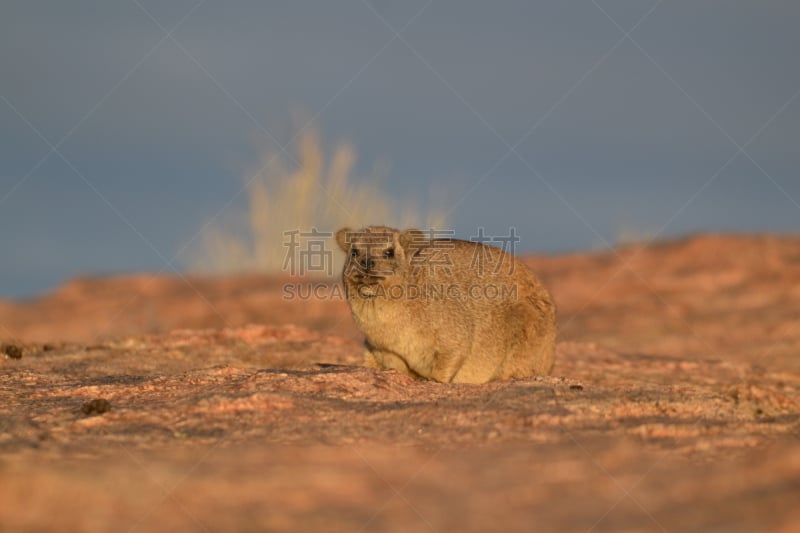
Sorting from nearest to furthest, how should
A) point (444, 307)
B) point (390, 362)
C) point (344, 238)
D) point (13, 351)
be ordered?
1. point (390, 362)
2. point (444, 307)
3. point (344, 238)
4. point (13, 351)

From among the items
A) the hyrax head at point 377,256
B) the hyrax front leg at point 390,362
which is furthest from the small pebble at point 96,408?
the hyrax front leg at point 390,362

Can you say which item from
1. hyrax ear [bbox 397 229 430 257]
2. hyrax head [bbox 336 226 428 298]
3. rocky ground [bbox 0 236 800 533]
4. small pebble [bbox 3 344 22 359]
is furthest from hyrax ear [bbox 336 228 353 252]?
small pebble [bbox 3 344 22 359]

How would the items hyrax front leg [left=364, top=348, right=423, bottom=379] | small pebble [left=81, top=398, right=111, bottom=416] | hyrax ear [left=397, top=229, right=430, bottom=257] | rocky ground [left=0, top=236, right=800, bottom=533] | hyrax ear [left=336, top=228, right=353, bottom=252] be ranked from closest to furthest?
1. rocky ground [left=0, top=236, right=800, bottom=533]
2. small pebble [left=81, top=398, right=111, bottom=416]
3. hyrax front leg [left=364, top=348, right=423, bottom=379]
4. hyrax ear [left=397, top=229, right=430, bottom=257]
5. hyrax ear [left=336, top=228, right=353, bottom=252]

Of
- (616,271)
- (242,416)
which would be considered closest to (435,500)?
(242,416)

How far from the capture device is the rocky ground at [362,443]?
432cm

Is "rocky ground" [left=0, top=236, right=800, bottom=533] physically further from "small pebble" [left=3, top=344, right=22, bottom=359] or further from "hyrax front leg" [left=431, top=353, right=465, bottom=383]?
"hyrax front leg" [left=431, top=353, right=465, bottom=383]

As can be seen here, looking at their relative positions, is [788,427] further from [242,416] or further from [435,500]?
[242,416]

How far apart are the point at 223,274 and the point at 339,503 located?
18.1m

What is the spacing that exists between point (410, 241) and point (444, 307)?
720 millimetres

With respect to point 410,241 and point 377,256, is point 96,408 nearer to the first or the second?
point 377,256

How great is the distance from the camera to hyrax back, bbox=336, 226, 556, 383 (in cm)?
893

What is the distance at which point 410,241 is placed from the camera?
9336mm

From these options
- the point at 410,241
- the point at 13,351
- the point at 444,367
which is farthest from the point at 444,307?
the point at 13,351

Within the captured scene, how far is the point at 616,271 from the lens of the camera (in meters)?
20.3
